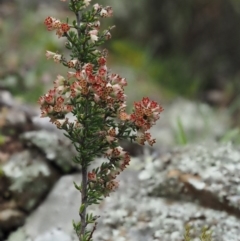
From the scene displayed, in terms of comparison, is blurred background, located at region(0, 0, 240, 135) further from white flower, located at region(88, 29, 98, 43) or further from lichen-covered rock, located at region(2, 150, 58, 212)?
white flower, located at region(88, 29, 98, 43)

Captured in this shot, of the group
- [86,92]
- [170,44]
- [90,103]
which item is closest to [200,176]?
[90,103]

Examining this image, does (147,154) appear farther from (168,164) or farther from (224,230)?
(224,230)

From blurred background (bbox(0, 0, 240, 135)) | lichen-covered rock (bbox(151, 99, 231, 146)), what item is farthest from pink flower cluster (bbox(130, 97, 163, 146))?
blurred background (bbox(0, 0, 240, 135))

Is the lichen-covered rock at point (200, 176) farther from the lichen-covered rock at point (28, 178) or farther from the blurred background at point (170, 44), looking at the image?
the blurred background at point (170, 44)

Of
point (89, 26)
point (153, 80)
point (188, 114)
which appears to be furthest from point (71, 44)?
point (153, 80)

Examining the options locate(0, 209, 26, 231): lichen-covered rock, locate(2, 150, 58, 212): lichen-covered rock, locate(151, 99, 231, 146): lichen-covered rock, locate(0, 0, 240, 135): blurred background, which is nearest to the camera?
locate(0, 209, 26, 231): lichen-covered rock
